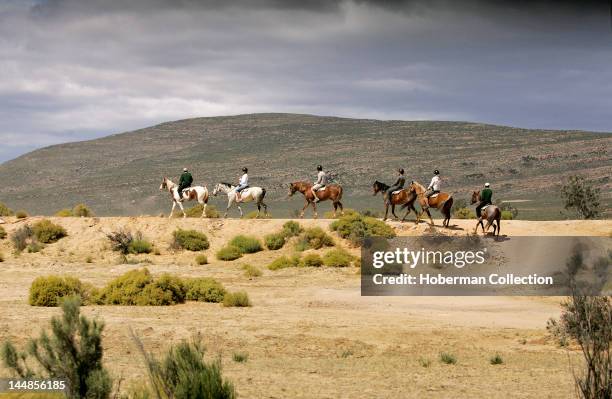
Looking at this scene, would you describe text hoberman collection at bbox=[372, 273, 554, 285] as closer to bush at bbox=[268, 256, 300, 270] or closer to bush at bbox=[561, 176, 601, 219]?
bush at bbox=[268, 256, 300, 270]

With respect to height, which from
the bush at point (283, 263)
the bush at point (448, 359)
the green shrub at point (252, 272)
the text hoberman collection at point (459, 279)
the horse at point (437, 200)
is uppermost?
the horse at point (437, 200)

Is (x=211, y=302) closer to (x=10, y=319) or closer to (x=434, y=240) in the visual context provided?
(x=10, y=319)

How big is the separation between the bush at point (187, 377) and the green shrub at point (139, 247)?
29030 millimetres

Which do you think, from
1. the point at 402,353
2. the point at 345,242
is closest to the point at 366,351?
the point at 402,353

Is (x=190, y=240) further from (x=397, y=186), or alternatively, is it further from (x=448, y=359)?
(x=448, y=359)

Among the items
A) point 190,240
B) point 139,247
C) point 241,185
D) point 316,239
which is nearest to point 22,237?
point 139,247

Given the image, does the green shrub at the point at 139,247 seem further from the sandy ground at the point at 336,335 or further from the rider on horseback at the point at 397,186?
the rider on horseback at the point at 397,186

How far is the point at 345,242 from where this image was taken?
1496 inches

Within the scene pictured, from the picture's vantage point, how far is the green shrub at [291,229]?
38.7m

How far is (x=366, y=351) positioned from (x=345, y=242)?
20.6m

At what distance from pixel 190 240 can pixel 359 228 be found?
24.7 feet

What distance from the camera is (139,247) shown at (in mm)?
38719

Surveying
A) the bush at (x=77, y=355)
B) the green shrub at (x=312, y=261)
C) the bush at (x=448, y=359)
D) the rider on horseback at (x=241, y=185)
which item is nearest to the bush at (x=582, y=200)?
the rider on horseback at (x=241, y=185)

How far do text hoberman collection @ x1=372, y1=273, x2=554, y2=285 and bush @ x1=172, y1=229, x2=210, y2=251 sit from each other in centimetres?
931
